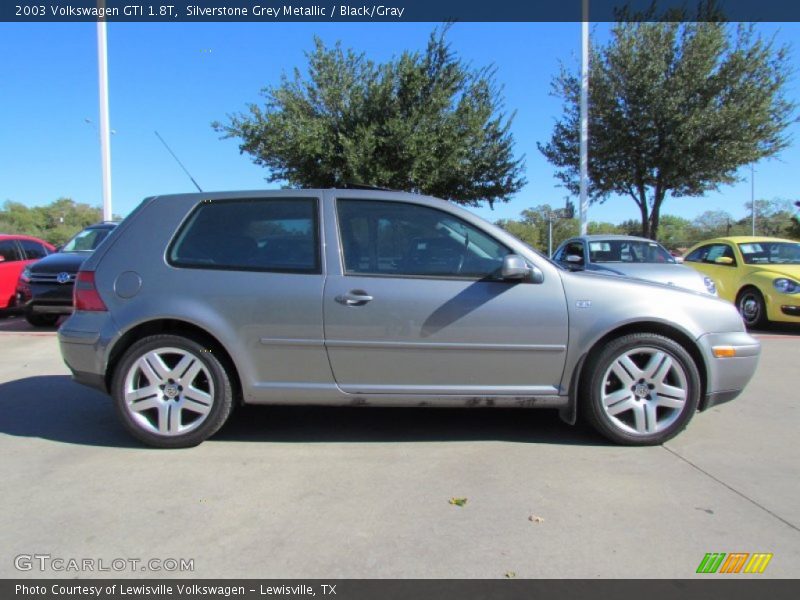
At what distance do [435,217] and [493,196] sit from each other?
49.4ft

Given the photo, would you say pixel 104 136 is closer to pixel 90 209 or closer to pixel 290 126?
pixel 290 126

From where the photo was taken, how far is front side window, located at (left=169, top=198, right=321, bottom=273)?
3.91 metres

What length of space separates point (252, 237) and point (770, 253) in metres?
9.57

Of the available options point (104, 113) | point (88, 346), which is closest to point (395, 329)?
point (88, 346)

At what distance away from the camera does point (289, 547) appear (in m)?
2.70

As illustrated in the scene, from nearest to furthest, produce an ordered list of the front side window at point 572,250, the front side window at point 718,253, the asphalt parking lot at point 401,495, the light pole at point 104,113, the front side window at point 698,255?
the asphalt parking lot at point 401,495 → the front side window at point 572,250 → the front side window at point 718,253 → the front side window at point 698,255 → the light pole at point 104,113

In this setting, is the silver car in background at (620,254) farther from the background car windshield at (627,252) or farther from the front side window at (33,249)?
the front side window at (33,249)

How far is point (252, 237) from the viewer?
13.0ft

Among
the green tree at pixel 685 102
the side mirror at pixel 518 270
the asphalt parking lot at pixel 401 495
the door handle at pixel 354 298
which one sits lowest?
the asphalt parking lot at pixel 401 495

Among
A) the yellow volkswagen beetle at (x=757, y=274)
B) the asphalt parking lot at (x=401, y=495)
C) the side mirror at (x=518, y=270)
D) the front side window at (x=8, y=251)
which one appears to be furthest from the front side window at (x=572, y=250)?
the front side window at (x=8, y=251)

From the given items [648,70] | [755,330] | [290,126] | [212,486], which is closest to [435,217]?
[212,486]

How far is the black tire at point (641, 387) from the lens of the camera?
3.83 meters

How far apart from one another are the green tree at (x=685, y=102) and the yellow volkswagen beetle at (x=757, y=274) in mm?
5946

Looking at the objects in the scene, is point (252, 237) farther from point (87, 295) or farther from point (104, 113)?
point (104, 113)
